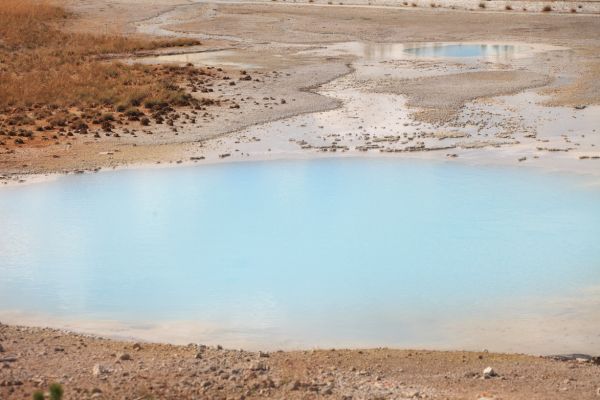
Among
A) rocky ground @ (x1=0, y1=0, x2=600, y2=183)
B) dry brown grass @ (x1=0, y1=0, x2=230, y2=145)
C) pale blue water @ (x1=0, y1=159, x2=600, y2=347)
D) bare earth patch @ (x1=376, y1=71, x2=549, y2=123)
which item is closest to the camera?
pale blue water @ (x1=0, y1=159, x2=600, y2=347)

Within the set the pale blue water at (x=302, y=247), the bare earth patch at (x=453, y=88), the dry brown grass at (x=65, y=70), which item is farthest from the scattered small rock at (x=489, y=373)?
the dry brown grass at (x=65, y=70)

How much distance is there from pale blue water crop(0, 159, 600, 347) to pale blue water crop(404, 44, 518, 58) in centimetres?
1347

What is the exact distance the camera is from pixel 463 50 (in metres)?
29.9

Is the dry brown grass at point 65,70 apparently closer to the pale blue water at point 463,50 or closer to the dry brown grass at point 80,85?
the dry brown grass at point 80,85

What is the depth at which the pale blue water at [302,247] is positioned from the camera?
954 cm

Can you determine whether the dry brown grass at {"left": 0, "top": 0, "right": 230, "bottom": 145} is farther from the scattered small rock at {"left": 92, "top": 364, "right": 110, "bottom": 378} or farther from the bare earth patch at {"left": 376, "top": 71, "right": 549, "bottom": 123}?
the scattered small rock at {"left": 92, "top": 364, "right": 110, "bottom": 378}

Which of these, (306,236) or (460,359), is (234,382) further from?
(306,236)

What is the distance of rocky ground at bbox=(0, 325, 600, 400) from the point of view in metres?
6.92

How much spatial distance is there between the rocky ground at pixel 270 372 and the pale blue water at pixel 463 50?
21085 millimetres

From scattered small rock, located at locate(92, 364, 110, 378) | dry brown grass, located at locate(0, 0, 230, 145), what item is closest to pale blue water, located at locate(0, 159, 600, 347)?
scattered small rock, located at locate(92, 364, 110, 378)

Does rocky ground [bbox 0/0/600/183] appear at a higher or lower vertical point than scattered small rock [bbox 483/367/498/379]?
higher

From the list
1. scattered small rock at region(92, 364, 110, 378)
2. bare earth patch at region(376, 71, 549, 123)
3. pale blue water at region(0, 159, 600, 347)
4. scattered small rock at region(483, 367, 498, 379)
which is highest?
bare earth patch at region(376, 71, 549, 123)

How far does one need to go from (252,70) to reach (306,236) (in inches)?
578

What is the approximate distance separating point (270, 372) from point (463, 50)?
77.5 ft
